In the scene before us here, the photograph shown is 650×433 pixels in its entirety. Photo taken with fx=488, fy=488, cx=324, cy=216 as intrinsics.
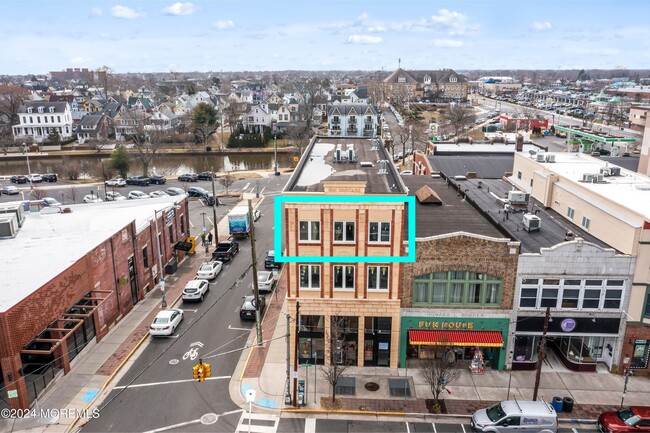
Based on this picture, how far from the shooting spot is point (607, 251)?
26969 mm

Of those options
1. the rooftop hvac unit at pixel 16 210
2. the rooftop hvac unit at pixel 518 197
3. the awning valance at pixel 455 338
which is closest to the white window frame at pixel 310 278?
the awning valance at pixel 455 338

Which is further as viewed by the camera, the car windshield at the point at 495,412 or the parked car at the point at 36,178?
the parked car at the point at 36,178

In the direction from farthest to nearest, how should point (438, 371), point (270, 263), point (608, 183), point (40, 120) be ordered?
point (40, 120) < point (270, 263) < point (608, 183) < point (438, 371)

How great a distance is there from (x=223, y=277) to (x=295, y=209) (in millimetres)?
17520

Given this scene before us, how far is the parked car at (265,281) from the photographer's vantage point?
1540 inches

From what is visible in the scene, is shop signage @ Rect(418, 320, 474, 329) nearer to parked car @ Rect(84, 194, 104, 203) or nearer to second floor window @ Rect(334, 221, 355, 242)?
second floor window @ Rect(334, 221, 355, 242)

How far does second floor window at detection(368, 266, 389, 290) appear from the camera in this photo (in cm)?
2789

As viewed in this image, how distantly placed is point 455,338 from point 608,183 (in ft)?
54.2

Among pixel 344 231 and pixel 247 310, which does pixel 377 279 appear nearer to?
pixel 344 231

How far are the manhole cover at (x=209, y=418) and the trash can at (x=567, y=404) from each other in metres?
18.0

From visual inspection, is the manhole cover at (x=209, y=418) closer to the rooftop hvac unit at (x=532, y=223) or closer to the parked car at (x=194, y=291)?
the parked car at (x=194, y=291)

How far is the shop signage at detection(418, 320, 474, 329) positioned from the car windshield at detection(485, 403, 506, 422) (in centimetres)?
496

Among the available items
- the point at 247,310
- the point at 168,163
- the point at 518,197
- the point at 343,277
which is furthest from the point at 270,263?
the point at 168,163

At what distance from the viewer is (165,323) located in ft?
106
